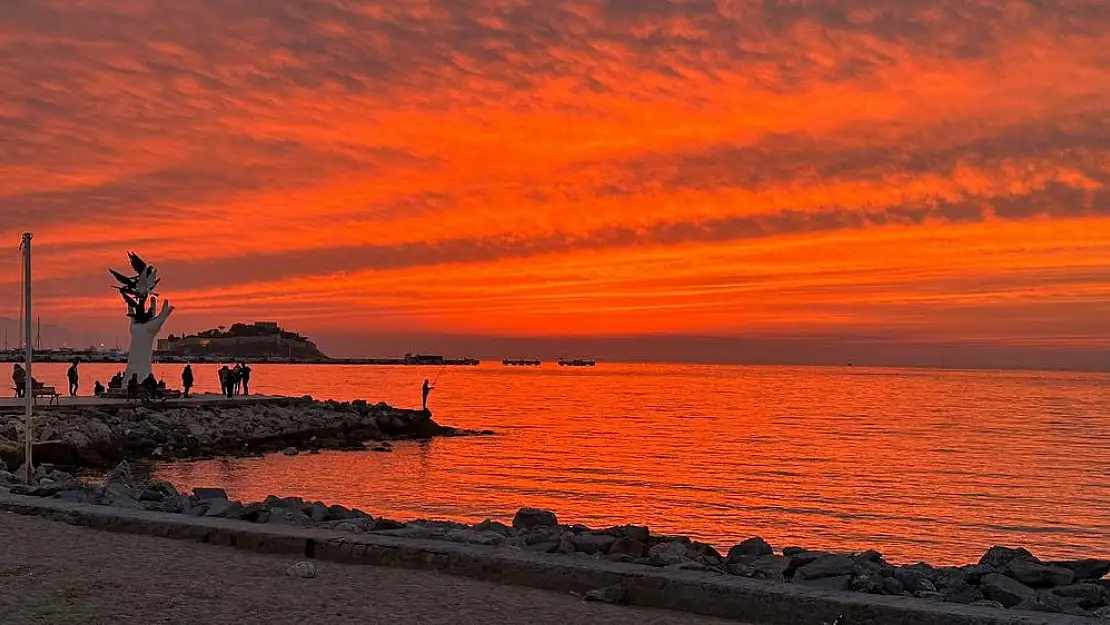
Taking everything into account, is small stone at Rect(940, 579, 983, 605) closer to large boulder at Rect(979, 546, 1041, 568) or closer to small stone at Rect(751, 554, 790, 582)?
large boulder at Rect(979, 546, 1041, 568)

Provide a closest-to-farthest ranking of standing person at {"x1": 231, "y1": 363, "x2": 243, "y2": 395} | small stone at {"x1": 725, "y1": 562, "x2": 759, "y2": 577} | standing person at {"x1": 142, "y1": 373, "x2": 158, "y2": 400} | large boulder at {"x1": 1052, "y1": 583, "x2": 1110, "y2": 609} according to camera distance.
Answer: large boulder at {"x1": 1052, "y1": 583, "x2": 1110, "y2": 609}
small stone at {"x1": 725, "y1": 562, "x2": 759, "y2": 577}
standing person at {"x1": 142, "y1": 373, "x2": 158, "y2": 400}
standing person at {"x1": 231, "y1": 363, "x2": 243, "y2": 395}

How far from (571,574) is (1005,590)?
3753 millimetres

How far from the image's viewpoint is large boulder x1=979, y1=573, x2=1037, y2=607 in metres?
8.17

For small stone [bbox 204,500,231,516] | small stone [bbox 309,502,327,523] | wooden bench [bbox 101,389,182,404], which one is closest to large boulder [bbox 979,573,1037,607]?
small stone [bbox 309,502,327,523]

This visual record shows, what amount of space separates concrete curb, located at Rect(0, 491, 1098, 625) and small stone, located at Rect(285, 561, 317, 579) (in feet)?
2.46

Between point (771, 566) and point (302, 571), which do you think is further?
point (771, 566)

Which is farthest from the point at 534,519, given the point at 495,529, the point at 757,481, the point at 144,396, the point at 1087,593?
the point at 144,396

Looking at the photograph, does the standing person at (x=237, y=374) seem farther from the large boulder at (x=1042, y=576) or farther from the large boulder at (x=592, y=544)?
the large boulder at (x=1042, y=576)

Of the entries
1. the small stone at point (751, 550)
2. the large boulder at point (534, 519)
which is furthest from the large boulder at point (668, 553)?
the large boulder at point (534, 519)

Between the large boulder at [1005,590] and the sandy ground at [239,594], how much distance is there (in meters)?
2.96

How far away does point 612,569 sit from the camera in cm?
772

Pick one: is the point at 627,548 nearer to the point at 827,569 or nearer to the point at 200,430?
the point at 827,569

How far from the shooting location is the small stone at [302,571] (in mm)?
7949

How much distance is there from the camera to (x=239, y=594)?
7.23 m
